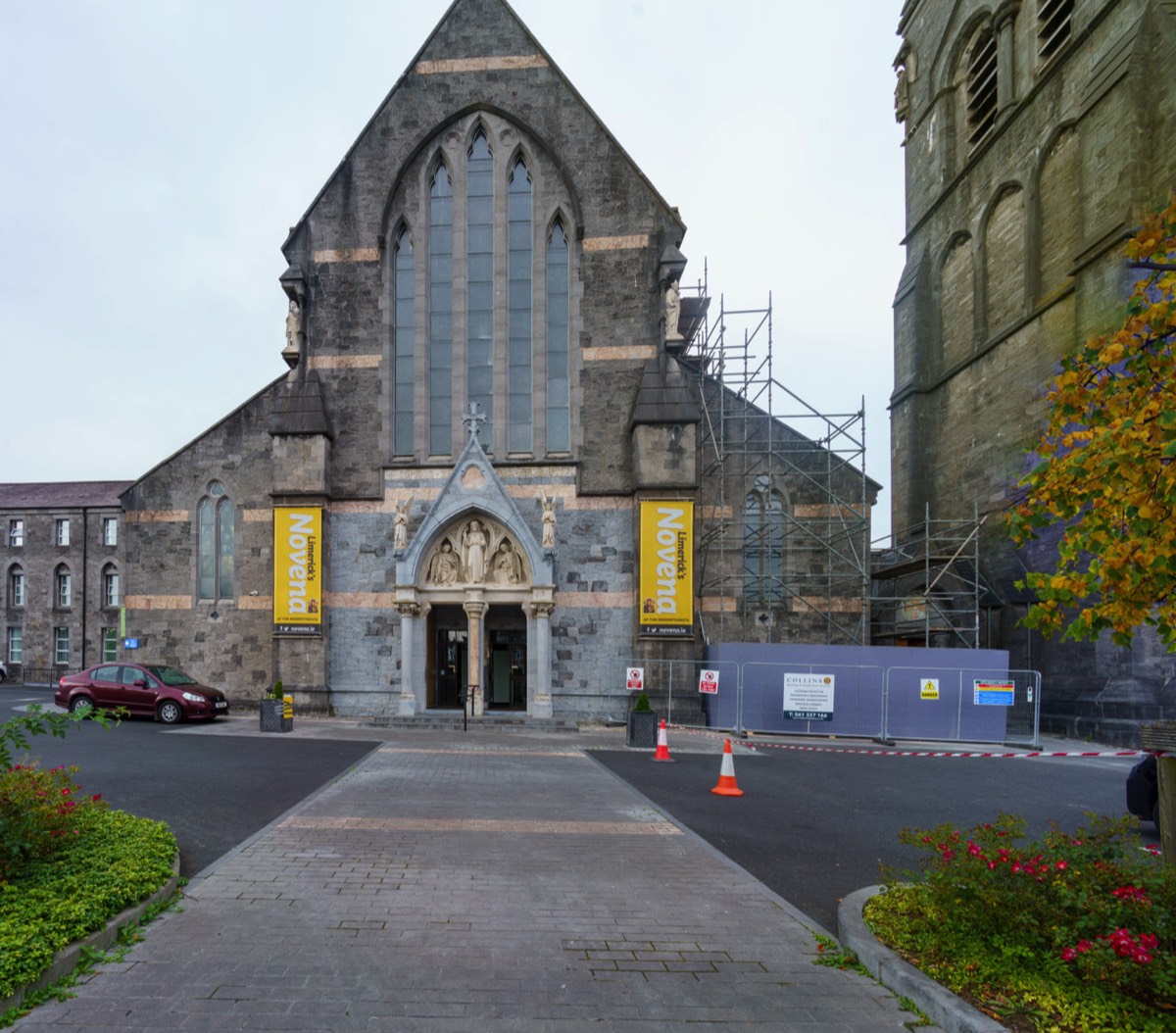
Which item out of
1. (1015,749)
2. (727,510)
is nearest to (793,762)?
(1015,749)

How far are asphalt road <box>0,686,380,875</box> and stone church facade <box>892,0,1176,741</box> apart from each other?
1611cm

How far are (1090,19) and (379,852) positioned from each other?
22755 millimetres

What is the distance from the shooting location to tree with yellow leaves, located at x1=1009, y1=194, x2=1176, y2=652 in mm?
3742

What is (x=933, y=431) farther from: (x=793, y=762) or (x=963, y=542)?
(x=793, y=762)

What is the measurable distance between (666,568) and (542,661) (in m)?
3.85

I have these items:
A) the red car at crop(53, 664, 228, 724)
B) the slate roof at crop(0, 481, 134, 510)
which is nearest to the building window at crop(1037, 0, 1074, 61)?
the red car at crop(53, 664, 228, 724)

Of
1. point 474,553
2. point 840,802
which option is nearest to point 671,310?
point 474,553

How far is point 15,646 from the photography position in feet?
120

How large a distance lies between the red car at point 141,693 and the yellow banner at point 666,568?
1073 cm

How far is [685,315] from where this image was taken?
22.6m

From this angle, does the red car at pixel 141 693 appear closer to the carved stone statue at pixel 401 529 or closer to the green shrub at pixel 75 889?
the carved stone statue at pixel 401 529

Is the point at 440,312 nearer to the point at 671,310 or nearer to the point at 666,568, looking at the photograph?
the point at 671,310

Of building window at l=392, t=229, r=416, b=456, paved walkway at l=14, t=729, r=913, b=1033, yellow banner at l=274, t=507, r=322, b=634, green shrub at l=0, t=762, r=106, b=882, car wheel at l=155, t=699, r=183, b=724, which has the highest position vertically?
Result: building window at l=392, t=229, r=416, b=456

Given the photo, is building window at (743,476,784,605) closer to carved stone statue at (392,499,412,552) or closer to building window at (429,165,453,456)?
building window at (429,165,453,456)
